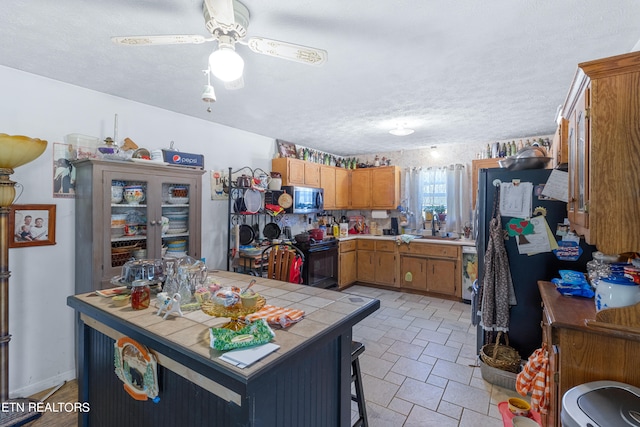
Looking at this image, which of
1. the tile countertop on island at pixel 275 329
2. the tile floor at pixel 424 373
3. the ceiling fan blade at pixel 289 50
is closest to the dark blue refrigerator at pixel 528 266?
the tile floor at pixel 424 373

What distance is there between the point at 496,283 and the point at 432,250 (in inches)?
89.0

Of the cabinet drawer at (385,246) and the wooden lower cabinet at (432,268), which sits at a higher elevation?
the cabinet drawer at (385,246)

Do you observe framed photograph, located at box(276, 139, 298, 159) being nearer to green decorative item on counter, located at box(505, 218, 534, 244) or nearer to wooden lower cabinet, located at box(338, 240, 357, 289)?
wooden lower cabinet, located at box(338, 240, 357, 289)

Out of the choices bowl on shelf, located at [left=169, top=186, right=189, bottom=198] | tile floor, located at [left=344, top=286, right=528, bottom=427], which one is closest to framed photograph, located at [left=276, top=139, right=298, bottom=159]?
bowl on shelf, located at [left=169, top=186, right=189, bottom=198]

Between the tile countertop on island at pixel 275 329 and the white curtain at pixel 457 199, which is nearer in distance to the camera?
the tile countertop on island at pixel 275 329

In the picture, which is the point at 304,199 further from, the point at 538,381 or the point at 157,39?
the point at 538,381

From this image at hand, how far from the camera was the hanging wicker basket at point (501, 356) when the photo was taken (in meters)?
2.34

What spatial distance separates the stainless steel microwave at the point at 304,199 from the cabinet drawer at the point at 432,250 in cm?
154

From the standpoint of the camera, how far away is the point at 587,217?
1347mm

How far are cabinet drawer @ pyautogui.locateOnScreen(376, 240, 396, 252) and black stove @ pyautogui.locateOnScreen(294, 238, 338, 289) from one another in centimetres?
79

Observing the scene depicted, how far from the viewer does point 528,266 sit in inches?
92.6

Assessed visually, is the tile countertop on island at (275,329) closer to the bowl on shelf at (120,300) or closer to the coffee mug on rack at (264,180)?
the bowl on shelf at (120,300)

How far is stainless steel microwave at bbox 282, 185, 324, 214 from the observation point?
14.2 feet

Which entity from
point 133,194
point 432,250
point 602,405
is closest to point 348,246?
point 432,250
